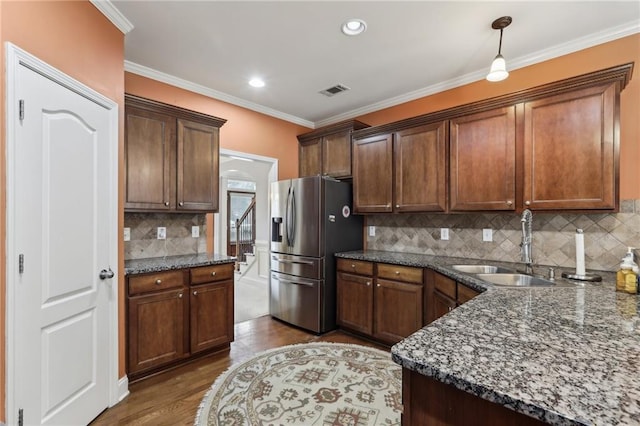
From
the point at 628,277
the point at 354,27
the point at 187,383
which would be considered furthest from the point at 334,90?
the point at 187,383

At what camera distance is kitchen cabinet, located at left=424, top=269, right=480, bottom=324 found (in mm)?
2256

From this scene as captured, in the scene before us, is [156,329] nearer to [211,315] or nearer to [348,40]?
[211,315]

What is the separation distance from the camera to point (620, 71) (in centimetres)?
207

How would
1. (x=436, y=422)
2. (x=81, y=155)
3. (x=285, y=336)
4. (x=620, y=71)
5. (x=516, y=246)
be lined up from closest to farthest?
(x=436, y=422), (x=81, y=155), (x=620, y=71), (x=516, y=246), (x=285, y=336)

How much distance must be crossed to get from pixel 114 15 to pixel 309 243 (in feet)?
8.54

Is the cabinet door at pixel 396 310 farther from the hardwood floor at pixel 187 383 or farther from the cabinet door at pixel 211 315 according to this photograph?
the cabinet door at pixel 211 315

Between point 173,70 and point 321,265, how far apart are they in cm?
256

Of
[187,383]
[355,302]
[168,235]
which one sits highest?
[168,235]

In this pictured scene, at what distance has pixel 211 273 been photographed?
9.50ft

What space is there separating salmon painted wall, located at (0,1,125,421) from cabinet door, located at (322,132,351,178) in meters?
2.46

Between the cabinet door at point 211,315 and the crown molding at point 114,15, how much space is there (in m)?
2.16

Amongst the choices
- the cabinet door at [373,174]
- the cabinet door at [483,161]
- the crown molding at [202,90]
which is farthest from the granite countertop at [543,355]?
the crown molding at [202,90]

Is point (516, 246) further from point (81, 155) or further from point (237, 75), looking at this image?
point (81, 155)

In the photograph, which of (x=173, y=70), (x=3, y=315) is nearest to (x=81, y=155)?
(x=3, y=315)
